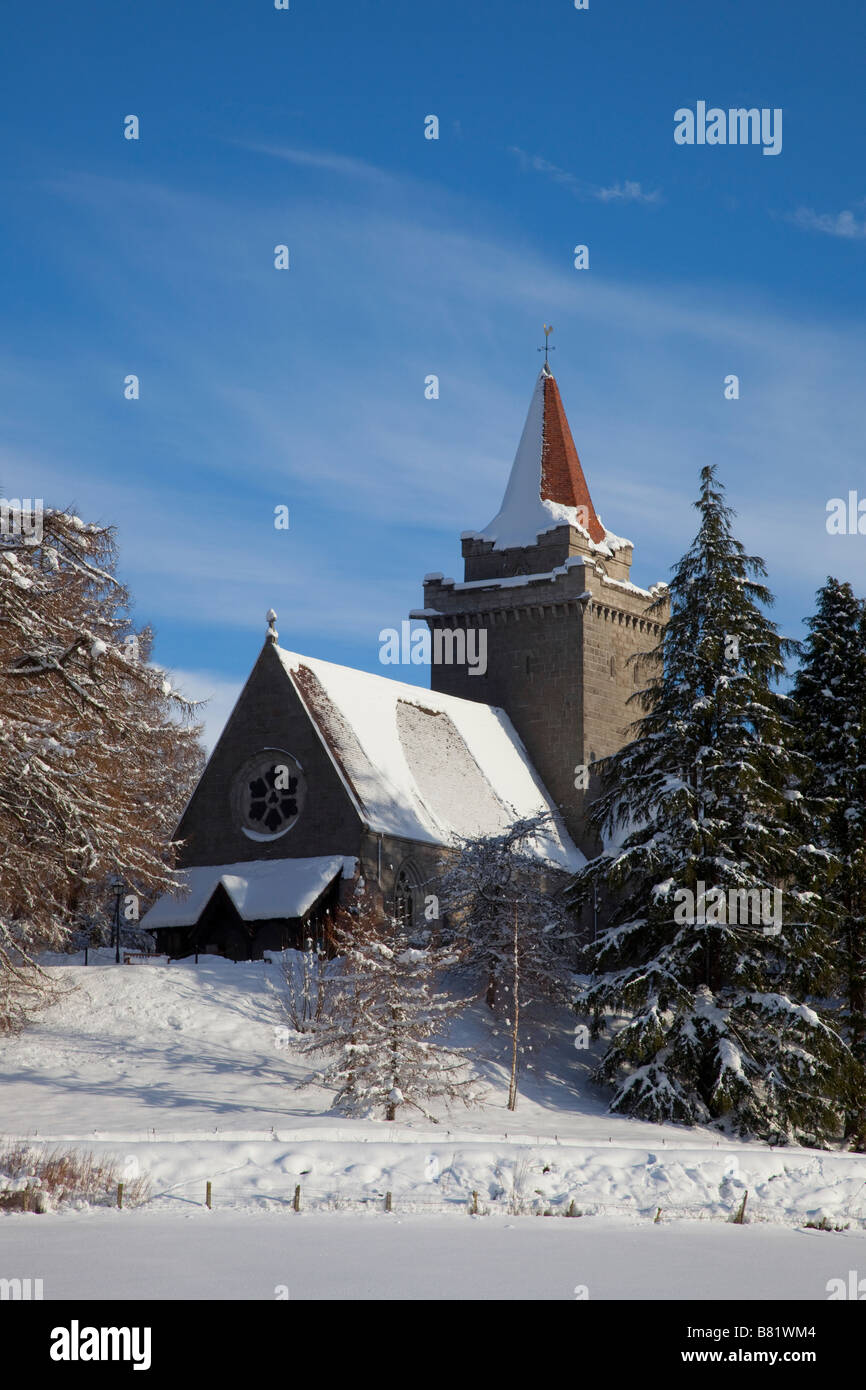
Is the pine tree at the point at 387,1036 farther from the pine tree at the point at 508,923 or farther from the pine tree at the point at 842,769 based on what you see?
the pine tree at the point at 842,769

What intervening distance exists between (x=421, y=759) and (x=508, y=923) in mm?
9407

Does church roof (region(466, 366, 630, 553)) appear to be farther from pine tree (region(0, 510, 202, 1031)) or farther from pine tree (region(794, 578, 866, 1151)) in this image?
pine tree (region(0, 510, 202, 1031))

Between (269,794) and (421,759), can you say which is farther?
(421,759)

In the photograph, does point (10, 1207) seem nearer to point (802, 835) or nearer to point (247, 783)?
point (802, 835)

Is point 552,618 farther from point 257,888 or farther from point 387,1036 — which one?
point 387,1036

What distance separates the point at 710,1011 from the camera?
31.7m

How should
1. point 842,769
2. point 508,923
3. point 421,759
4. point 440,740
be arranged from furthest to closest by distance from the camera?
1. point 440,740
2. point 421,759
3. point 508,923
4. point 842,769

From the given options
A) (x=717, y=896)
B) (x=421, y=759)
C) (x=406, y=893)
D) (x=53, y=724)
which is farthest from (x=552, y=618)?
(x=53, y=724)

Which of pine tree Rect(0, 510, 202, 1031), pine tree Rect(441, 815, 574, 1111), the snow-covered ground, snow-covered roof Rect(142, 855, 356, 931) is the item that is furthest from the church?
pine tree Rect(0, 510, 202, 1031)

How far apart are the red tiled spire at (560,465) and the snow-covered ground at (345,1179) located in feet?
78.8

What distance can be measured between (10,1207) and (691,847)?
1932 cm

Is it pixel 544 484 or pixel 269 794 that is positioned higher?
pixel 544 484

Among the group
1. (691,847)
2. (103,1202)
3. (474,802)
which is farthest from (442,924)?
(103,1202)

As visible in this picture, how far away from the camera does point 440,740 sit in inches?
1833
